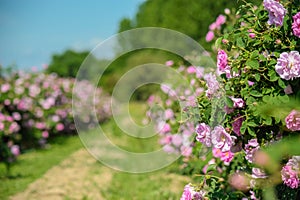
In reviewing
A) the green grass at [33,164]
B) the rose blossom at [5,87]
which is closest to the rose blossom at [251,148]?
the green grass at [33,164]

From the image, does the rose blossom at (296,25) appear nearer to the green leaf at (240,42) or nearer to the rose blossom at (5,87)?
the green leaf at (240,42)

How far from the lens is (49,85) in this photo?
9.93 m

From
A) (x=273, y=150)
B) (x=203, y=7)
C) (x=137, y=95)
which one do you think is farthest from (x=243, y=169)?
(x=137, y=95)

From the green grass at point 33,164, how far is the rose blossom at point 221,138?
130 inches

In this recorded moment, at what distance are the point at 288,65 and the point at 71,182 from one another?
410 centimetres

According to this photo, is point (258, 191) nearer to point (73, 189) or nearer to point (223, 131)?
point (223, 131)

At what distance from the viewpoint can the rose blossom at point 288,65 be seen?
6.26 feet

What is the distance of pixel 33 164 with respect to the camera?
683 centimetres

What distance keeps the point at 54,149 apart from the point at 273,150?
8.31m

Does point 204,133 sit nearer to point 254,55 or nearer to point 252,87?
point 252,87

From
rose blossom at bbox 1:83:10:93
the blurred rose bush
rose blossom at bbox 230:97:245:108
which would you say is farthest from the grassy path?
rose blossom at bbox 230:97:245:108

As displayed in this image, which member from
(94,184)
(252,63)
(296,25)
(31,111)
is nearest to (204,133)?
(252,63)

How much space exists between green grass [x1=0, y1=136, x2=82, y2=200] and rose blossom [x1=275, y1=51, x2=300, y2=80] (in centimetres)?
366

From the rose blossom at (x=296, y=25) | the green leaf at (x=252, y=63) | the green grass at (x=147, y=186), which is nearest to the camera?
the rose blossom at (x=296, y=25)
